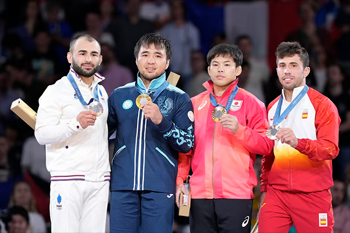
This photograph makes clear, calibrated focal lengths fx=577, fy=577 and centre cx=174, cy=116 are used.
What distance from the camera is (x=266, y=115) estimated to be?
5320 mm

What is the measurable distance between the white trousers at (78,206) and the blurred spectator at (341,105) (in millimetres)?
4493

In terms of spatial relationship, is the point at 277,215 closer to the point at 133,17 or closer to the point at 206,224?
the point at 206,224

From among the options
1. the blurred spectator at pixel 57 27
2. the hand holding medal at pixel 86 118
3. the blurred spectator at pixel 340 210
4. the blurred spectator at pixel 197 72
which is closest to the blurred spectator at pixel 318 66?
the blurred spectator at pixel 197 72

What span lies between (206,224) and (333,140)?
1.30 m

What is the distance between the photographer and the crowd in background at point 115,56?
842cm

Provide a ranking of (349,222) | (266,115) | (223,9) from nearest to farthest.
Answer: (266,115), (349,222), (223,9)

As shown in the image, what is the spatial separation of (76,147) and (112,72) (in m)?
4.28

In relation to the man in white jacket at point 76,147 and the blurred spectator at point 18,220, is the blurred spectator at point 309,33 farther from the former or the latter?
the man in white jacket at point 76,147

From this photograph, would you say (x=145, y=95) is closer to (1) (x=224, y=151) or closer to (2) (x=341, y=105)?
(1) (x=224, y=151)

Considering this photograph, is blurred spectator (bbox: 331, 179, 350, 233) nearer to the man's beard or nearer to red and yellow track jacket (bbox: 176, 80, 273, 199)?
red and yellow track jacket (bbox: 176, 80, 273, 199)

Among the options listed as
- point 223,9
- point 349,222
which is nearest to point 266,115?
point 349,222

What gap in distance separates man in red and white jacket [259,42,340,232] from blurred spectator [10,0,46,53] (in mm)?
5861

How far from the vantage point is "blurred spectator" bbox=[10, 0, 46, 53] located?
9.98m

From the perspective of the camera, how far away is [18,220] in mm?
7148
